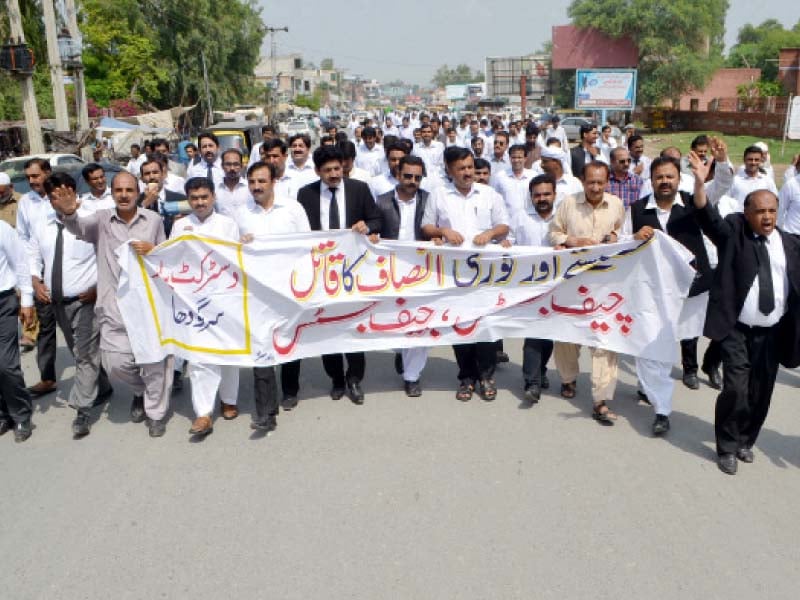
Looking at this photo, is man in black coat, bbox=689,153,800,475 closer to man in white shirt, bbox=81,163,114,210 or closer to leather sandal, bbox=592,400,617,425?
leather sandal, bbox=592,400,617,425

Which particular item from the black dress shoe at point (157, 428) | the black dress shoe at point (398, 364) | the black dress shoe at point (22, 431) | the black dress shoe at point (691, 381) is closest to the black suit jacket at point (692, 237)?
the black dress shoe at point (691, 381)

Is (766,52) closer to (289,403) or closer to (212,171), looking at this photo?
(212,171)

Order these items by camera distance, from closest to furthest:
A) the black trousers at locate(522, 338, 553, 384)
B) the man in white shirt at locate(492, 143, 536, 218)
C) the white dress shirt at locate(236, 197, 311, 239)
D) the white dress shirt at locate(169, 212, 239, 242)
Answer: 1. the white dress shirt at locate(169, 212, 239, 242)
2. the white dress shirt at locate(236, 197, 311, 239)
3. the black trousers at locate(522, 338, 553, 384)
4. the man in white shirt at locate(492, 143, 536, 218)

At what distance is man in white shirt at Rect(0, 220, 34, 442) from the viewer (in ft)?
16.1

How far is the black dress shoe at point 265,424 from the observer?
16.3ft

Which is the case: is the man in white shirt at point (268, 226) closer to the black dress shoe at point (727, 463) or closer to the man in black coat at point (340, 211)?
the man in black coat at point (340, 211)

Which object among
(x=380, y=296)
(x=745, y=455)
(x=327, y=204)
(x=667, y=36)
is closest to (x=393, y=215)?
(x=327, y=204)

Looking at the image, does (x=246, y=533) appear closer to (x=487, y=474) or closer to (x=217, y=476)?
(x=217, y=476)

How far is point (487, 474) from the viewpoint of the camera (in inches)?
168

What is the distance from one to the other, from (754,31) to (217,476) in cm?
11556

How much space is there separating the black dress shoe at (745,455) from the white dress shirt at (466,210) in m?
2.26

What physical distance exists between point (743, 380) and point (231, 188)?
195 inches

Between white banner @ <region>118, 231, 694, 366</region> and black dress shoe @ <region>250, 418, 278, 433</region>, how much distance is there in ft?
1.34

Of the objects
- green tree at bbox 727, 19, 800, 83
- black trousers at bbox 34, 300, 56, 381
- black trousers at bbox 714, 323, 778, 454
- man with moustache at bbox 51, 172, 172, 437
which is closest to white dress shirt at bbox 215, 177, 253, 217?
Result: black trousers at bbox 34, 300, 56, 381
